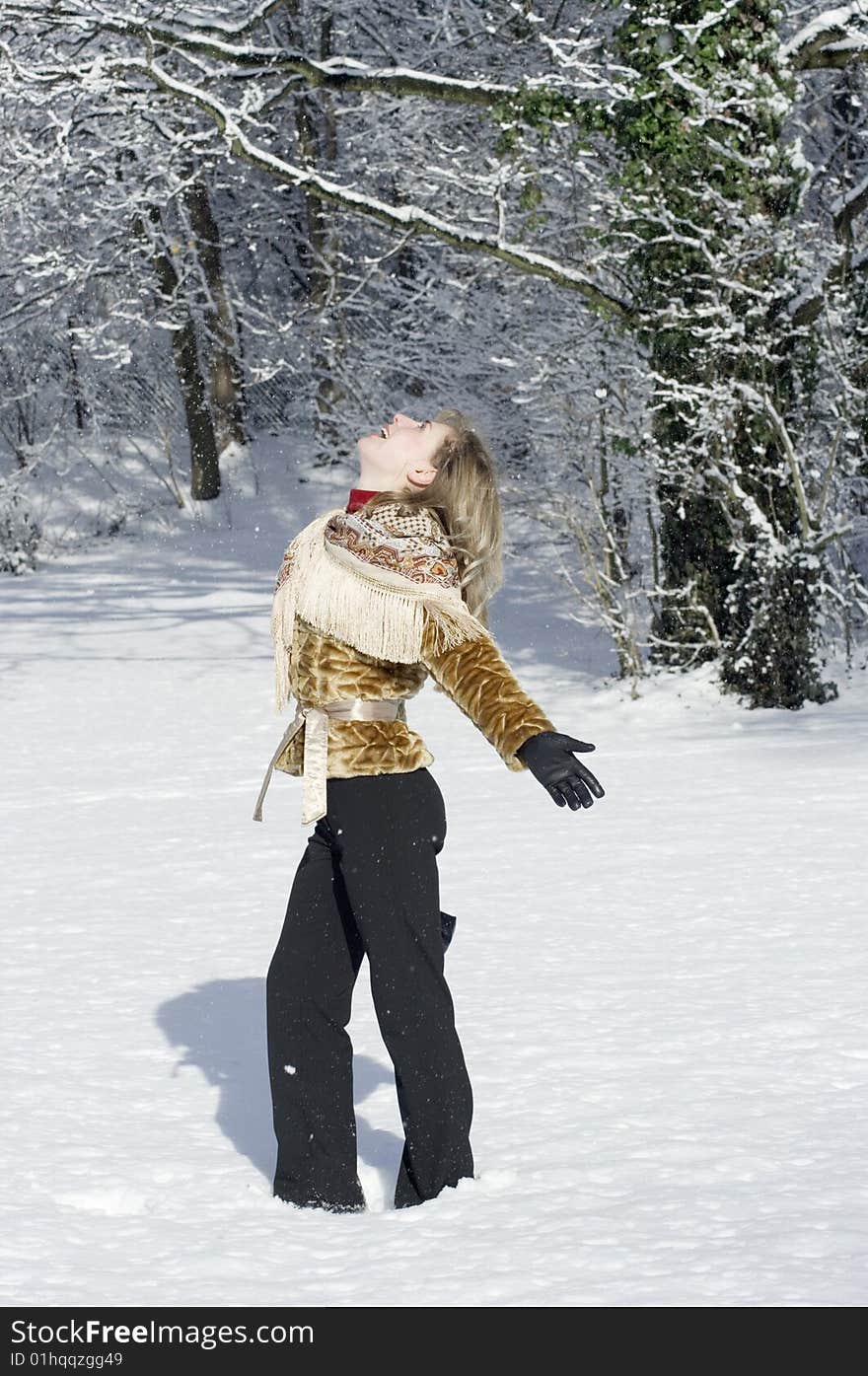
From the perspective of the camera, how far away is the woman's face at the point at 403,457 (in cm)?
346

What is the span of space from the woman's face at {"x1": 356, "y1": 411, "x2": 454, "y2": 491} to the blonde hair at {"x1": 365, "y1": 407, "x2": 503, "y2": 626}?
1cm

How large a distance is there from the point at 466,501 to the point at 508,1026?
1.75 meters

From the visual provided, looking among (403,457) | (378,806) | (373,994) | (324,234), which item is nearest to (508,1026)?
(373,994)

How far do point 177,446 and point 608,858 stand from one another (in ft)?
57.7

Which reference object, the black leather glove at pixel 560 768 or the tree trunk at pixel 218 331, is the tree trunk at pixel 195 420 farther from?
the black leather glove at pixel 560 768

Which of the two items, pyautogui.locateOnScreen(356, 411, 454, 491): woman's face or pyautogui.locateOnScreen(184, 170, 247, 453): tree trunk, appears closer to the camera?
pyautogui.locateOnScreen(356, 411, 454, 491): woman's face

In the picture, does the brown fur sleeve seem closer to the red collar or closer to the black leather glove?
the black leather glove

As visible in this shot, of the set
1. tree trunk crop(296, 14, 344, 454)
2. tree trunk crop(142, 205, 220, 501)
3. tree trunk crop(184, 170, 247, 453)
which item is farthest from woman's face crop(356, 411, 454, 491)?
tree trunk crop(142, 205, 220, 501)

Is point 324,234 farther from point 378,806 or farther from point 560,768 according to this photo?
point 560,768

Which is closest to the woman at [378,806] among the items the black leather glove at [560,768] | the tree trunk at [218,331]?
the black leather glove at [560,768]

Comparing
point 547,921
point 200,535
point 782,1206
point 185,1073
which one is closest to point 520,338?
point 200,535

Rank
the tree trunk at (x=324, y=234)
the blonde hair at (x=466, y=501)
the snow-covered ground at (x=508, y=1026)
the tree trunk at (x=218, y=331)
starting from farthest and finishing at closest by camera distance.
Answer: the tree trunk at (x=218, y=331) < the tree trunk at (x=324, y=234) < the blonde hair at (x=466, y=501) < the snow-covered ground at (x=508, y=1026)

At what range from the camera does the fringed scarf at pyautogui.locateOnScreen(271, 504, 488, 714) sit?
3.33 metres
